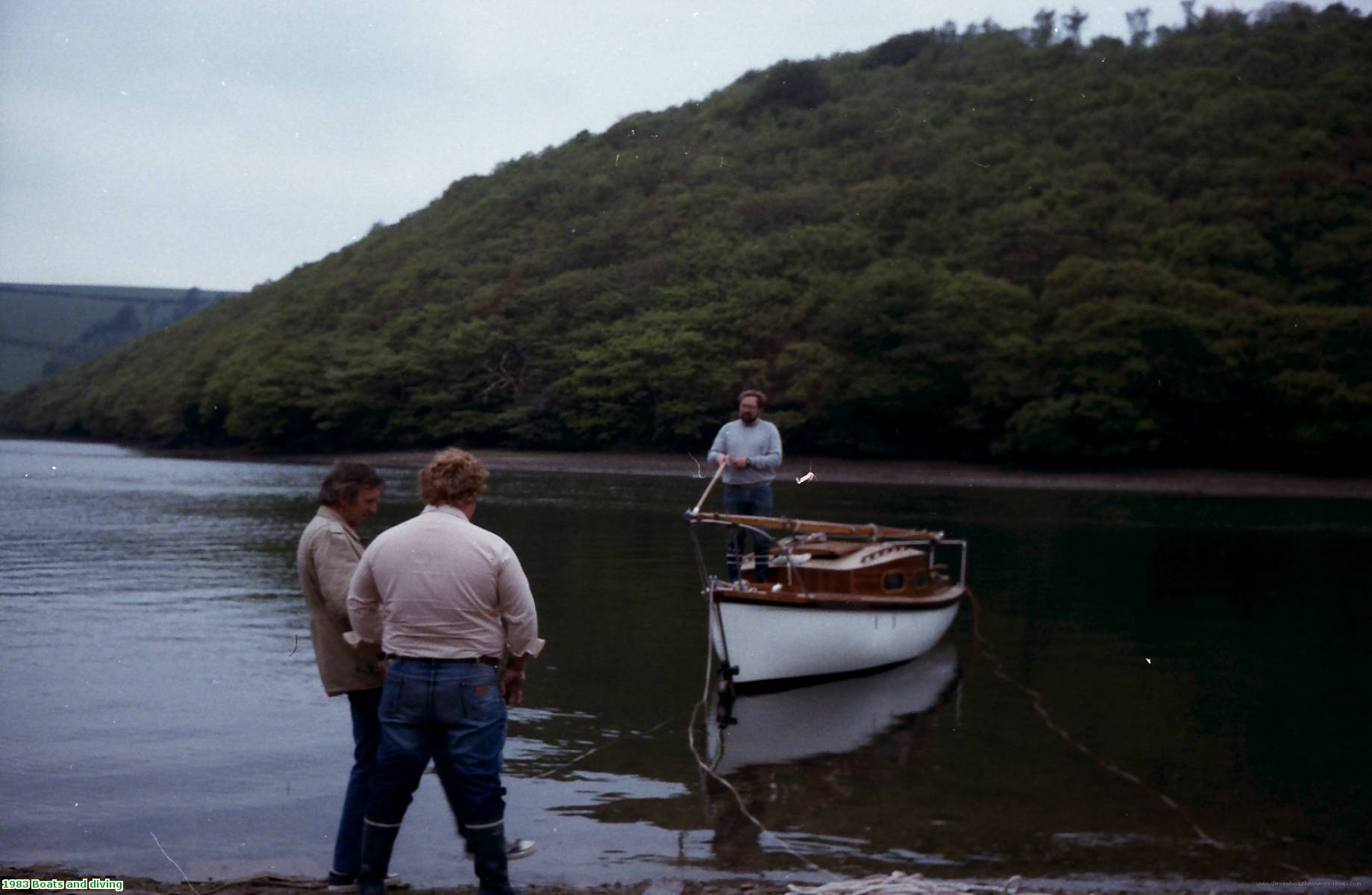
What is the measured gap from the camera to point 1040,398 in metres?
64.4

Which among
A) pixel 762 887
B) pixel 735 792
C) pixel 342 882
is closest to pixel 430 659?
pixel 342 882

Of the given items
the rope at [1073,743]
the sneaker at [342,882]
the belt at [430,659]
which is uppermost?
the belt at [430,659]

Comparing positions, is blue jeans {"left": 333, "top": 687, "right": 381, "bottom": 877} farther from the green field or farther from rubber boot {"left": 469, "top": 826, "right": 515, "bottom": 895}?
the green field

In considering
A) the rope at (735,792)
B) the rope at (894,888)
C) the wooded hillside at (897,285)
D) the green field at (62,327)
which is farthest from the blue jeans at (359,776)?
the green field at (62,327)

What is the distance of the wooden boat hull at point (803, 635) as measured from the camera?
1078cm

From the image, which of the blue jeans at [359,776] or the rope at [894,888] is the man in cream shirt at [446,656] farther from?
the rope at [894,888]

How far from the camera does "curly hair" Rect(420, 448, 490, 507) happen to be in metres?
5.01

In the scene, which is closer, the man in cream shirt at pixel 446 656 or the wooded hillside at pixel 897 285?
the man in cream shirt at pixel 446 656

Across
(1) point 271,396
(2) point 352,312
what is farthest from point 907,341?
(2) point 352,312

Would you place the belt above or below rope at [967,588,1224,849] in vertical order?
above

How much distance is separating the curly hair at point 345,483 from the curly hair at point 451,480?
47cm

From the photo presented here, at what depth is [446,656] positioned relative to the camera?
4.82 meters

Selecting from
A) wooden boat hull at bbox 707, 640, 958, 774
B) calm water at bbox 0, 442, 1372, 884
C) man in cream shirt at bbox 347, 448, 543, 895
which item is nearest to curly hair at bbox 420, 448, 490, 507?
man in cream shirt at bbox 347, 448, 543, 895

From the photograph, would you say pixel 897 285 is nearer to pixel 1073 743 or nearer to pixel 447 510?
pixel 1073 743
